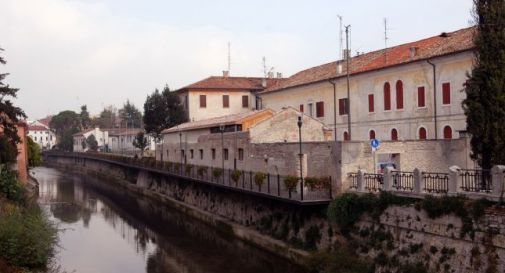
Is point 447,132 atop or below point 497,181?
atop

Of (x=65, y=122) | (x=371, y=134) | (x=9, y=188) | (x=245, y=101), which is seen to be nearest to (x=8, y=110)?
(x=9, y=188)

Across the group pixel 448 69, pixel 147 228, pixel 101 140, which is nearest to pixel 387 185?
pixel 448 69

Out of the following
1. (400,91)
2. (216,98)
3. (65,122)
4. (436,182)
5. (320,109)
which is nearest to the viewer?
(436,182)

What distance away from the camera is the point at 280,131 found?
30.6 metres

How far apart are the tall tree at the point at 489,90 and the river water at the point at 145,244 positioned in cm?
820

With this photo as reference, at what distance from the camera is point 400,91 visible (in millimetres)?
34625

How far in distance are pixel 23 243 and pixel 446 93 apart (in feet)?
76.4

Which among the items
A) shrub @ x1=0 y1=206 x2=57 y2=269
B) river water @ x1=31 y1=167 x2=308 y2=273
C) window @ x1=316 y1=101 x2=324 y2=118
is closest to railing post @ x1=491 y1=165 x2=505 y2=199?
river water @ x1=31 y1=167 x2=308 y2=273

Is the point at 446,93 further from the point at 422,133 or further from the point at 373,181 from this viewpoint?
the point at 373,181

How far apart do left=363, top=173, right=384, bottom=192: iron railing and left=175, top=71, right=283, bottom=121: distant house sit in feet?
128

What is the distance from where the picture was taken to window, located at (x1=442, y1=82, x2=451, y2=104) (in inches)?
1222

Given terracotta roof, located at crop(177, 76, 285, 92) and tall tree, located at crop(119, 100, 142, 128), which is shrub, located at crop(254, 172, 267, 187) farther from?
tall tree, located at crop(119, 100, 142, 128)

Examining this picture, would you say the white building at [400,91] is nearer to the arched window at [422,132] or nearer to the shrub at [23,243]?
the arched window at [422,132]

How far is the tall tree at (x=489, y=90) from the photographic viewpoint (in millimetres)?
16250
